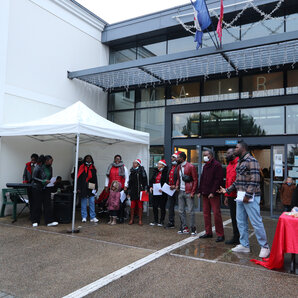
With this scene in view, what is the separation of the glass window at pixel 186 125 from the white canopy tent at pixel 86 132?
74.8 inches

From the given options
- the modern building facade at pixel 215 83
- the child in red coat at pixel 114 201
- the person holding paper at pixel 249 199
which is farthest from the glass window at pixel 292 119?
the child in red coat at pixel 114 201

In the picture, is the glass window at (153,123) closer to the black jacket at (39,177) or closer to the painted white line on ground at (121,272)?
the black jacket at (39,177)

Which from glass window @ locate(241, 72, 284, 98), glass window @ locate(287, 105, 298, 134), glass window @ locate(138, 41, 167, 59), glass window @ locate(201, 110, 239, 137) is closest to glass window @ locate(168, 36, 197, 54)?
glass window @ locate(138, 41, 167, 59)

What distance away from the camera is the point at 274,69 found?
9117 mm

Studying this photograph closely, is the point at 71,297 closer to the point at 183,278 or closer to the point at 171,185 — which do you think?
the point at 183,278

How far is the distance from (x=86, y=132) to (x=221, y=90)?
17.3 ft

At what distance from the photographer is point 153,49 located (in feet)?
37.8

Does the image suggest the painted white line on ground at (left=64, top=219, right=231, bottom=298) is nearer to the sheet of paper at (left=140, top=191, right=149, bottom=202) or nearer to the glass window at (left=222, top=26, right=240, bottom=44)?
the sheet of paper at (left=140, top=191, right=149, bottom=202)

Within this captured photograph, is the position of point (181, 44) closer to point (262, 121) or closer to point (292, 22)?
point (292, 22)

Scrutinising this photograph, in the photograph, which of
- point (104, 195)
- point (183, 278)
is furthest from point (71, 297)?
point (104, 195)

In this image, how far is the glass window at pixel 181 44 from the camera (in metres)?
10.7

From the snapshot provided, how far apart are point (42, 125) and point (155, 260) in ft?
14.5

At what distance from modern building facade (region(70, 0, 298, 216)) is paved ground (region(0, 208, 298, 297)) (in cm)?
405

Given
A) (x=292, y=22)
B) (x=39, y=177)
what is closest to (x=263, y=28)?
(x=292, y=22)
